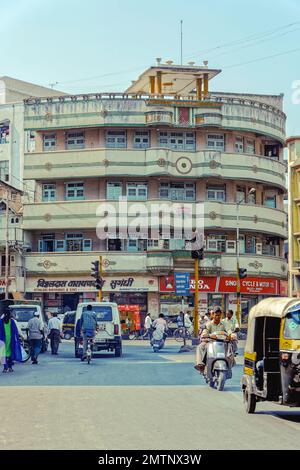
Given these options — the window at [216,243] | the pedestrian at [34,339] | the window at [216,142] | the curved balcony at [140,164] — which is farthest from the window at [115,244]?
the pedestrian at [34,339]

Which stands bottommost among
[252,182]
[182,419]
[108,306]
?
[182,419]

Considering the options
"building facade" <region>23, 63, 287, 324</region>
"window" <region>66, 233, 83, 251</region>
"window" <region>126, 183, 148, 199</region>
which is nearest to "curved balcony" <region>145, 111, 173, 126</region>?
"building facade" <region>23, 63, 287, 324</region>

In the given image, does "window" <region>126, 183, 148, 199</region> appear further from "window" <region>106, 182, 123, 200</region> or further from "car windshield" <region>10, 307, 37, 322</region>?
"car windshield" <region>10, 307, 37, 322</region>

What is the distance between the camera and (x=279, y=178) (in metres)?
64.4

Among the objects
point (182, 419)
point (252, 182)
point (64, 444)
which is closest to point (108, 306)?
point (182, 419)

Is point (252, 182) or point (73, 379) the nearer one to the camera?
point (73, 379)

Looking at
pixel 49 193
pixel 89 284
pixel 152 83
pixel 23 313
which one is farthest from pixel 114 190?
pixel 23 313

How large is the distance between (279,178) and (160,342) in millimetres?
31482

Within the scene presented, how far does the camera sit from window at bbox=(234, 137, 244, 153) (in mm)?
62559

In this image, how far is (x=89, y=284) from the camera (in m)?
59.4

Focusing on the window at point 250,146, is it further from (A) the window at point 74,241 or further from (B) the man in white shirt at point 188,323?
(B) the man in white shirt at point 188,323

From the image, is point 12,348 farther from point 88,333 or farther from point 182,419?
point 182,419

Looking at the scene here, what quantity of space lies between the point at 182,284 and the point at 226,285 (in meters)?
5.36

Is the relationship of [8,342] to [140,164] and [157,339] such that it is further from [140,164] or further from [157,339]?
[140,164]
